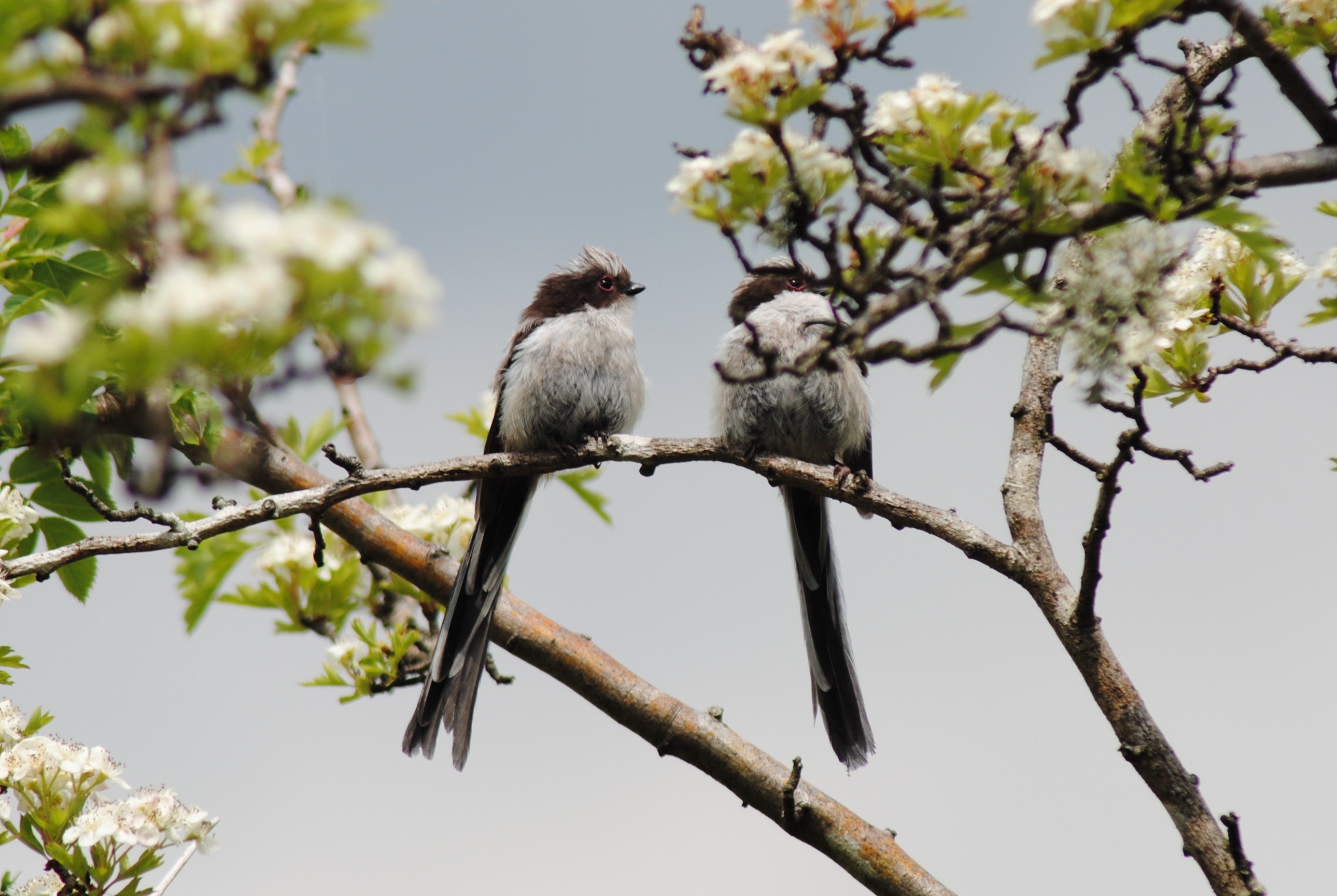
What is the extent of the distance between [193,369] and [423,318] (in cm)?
30

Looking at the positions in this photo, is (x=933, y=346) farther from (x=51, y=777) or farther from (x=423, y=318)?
(x=51, y=777)

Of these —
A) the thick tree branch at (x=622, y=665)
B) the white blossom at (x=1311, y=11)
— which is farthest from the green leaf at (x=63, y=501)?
the white blossom at (x=1311, y=11)

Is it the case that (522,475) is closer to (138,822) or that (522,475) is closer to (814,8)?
(138,822)

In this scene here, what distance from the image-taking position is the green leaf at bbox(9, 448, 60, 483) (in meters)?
3.61

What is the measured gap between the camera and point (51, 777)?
353cm

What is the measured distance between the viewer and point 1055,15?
2.18 m

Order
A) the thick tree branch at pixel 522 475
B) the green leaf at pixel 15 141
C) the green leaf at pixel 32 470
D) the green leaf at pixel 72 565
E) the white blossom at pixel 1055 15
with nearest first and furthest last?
1. the white blossom at pixel 1055 15
2. the green leaf at pixel 15 141
3. the thick tree branch at pixel 522 475
4. the green leaf at pixel 32 470
5. the green leaf at pixel 72 565

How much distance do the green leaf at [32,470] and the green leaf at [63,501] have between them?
28mm

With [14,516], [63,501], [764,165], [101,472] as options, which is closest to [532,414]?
[101,472]

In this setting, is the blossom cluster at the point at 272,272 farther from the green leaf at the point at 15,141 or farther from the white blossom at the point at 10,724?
the white blossom at the point at 10,724

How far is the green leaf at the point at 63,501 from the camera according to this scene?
3.69 m

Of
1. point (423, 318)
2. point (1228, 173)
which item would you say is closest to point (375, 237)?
point (423, 318)

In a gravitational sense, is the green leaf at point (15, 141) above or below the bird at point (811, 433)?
below

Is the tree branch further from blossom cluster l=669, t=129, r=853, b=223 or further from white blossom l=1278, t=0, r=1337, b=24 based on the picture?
blossom cluster l=669, t=129, r=853, b=223
